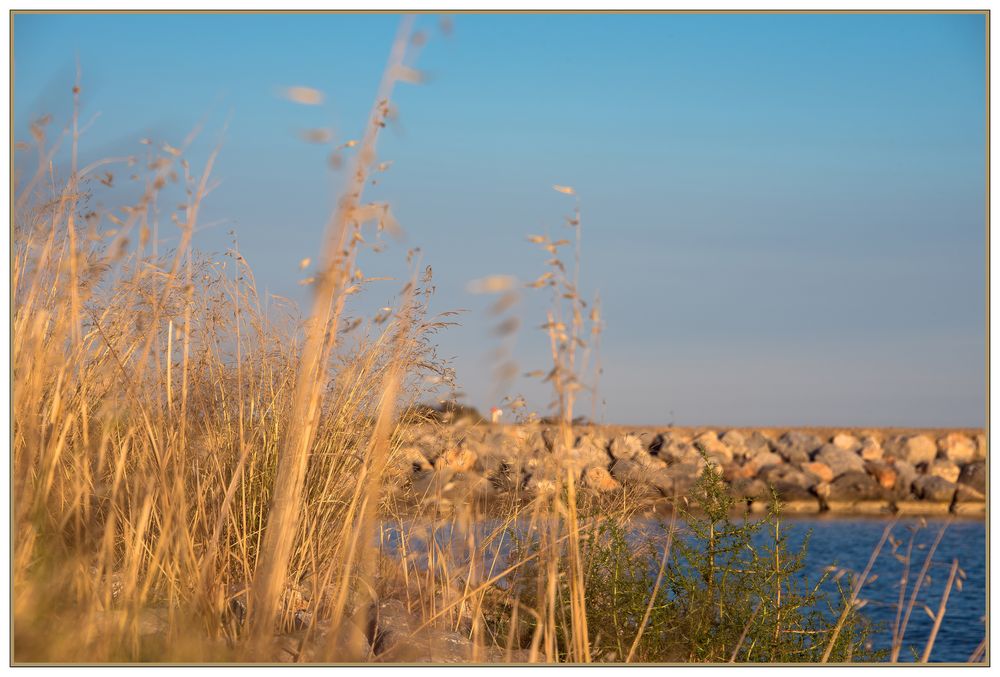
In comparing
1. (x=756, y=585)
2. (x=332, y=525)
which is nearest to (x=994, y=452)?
(x=756, y=585)

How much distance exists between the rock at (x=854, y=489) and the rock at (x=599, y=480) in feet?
36.4

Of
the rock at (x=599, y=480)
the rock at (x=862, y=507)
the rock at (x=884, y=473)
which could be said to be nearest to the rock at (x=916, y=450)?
the rock at (x=884, y=473)

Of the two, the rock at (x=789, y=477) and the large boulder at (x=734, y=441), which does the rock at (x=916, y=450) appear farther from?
the rock at (x=789, y=477)

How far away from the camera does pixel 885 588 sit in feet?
28.8

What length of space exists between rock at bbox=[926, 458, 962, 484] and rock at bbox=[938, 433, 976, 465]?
33.6 inches

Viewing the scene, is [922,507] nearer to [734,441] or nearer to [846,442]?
[846,442]

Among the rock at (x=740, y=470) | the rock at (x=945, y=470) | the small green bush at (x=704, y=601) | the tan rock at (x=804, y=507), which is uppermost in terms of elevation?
the rock at (x=945, y=470)

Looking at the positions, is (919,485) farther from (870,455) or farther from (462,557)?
(462,557)

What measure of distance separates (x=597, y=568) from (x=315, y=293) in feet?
5.75

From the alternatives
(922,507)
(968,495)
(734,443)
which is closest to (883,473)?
(922,507)

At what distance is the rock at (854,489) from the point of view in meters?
14.3

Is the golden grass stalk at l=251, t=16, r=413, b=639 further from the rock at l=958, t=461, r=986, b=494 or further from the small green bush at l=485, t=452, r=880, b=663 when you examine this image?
the rock at l=958, t=461, r=986, b=494

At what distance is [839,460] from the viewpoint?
15.1m
